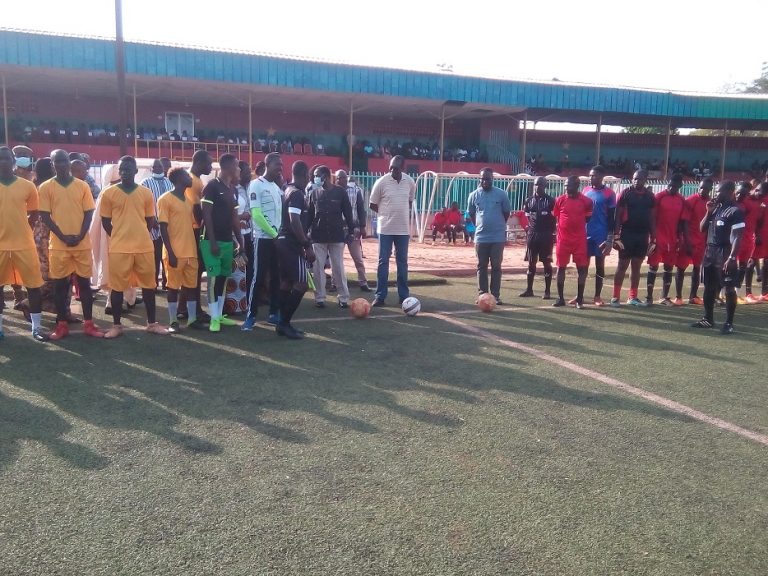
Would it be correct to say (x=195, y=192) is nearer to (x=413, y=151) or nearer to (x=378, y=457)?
(x=378, y=457)

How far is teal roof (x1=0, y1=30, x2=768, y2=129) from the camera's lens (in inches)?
837

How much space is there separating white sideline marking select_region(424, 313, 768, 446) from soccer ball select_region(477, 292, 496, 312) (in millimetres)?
1191

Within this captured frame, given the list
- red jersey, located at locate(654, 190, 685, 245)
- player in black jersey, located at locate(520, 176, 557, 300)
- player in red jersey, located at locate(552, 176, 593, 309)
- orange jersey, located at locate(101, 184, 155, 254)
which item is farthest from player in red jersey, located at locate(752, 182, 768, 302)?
orange jersey, located at locate(101, 184, 155, 254)

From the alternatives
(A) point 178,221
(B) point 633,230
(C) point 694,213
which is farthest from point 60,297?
(C) point 694,213

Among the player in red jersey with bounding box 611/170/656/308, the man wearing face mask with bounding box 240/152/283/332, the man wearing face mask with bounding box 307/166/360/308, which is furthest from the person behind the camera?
the player in red jersey with bounding box 611/170/656/308

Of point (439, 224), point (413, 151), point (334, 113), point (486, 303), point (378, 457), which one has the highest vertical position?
point (334, 113)

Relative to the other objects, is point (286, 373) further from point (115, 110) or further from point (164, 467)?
point (115, 110)

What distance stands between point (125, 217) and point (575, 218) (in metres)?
5.92

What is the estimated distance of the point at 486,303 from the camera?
8953 mm

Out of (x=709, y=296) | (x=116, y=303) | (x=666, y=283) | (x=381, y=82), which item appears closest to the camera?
(x=116, y=303)

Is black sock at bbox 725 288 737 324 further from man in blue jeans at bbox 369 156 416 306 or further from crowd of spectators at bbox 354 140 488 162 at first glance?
crowd of spectators at bbox 354 140 488 162

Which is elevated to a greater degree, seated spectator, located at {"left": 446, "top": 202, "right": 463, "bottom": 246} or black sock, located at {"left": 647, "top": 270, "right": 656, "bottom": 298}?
seated spectator, located at {"left": 446, "top": 202, "right": 463, "bottom": 246}

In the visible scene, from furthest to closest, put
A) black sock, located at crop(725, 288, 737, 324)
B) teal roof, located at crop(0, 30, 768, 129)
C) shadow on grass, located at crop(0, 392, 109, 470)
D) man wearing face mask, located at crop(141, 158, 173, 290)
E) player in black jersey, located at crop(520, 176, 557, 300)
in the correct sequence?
teal roof, located at crop(0, 30, 768, 129) → player in black jersey, located at crop(520, 176, 557, 300) → man wearing face mask, located at crop(141, 158, 173, 290) → black sock, located at crop(725, 288, 737, 324) → shadow on grass, located at crop(0, 392, 109, 470)

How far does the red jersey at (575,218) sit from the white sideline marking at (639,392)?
2423mm
